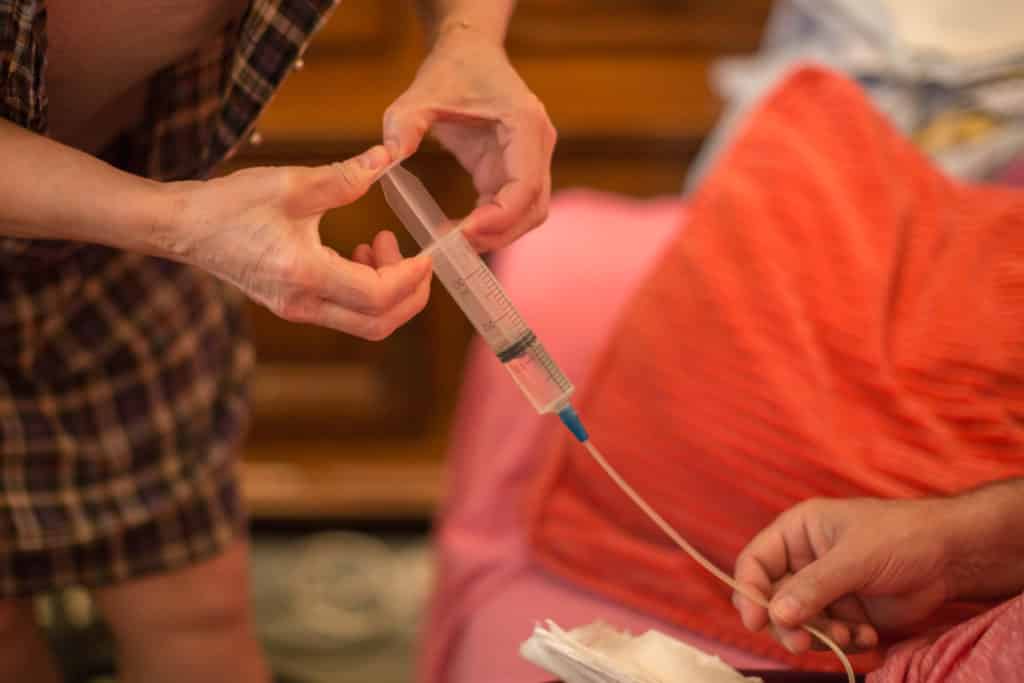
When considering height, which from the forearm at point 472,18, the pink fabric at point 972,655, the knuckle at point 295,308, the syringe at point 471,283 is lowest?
the pink fabric at point 972,655

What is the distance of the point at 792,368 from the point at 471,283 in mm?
313

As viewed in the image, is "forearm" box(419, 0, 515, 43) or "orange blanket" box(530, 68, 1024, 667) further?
"orange blanket" box(530, 68, 1024, 667)

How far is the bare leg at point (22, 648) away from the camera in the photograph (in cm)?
82

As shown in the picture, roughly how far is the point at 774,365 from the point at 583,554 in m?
0.20

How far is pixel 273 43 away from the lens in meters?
0.68

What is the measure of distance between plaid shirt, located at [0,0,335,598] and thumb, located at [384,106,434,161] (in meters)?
0.11

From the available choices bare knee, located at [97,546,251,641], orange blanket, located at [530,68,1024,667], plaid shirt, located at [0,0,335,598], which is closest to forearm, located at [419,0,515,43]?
plaid shirt, located at [0,0,335,598]

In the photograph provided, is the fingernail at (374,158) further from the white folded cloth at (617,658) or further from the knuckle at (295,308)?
the white folded cloth at (617,658)

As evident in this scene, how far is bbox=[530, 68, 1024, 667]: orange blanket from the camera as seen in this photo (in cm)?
77

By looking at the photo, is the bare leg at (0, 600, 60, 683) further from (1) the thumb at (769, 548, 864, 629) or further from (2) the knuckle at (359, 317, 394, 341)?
(1) the thumb at (769, 548, 864, 629)

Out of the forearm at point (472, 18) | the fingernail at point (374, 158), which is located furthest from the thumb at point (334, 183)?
the forearm at point (472, 18)

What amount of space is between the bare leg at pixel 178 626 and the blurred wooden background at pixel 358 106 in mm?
726

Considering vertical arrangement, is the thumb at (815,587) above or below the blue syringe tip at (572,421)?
below

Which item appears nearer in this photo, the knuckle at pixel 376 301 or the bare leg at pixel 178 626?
the knuckle at pixel 376 301
